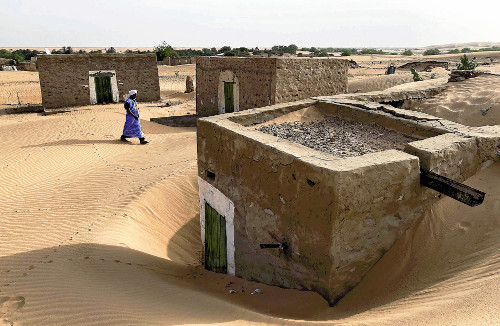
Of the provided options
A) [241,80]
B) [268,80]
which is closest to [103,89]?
[241,80]

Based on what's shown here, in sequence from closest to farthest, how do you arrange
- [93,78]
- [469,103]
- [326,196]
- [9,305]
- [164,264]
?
[326,196], [9,305], [164,264], [469,103], [93,78]

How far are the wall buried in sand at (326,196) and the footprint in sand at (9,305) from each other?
8.61 ft

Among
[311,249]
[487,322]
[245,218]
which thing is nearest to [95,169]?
[245,218]

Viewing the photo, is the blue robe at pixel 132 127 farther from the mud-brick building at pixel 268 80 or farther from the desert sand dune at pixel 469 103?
the desert sand dune at pixel 469 103

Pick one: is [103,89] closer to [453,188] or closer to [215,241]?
[215,241]

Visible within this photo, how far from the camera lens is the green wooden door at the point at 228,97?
13.3 m

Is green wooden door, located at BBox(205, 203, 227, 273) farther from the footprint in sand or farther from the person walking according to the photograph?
the person walking

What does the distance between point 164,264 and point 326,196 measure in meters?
3.39

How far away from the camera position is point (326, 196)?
3285mm

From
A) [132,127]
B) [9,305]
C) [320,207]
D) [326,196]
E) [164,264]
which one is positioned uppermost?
[326,196]

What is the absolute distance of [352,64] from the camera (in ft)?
111

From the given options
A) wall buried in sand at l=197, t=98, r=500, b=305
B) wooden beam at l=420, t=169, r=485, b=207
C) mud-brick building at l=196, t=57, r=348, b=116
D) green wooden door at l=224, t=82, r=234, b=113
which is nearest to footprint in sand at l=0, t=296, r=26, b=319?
wall buried in sand at l=197, t=98, r=500, b=305

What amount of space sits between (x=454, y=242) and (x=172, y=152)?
894cm

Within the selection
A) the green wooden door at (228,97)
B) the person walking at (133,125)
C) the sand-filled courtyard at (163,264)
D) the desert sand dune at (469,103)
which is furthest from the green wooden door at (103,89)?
the desert sand dune at (469,103)
